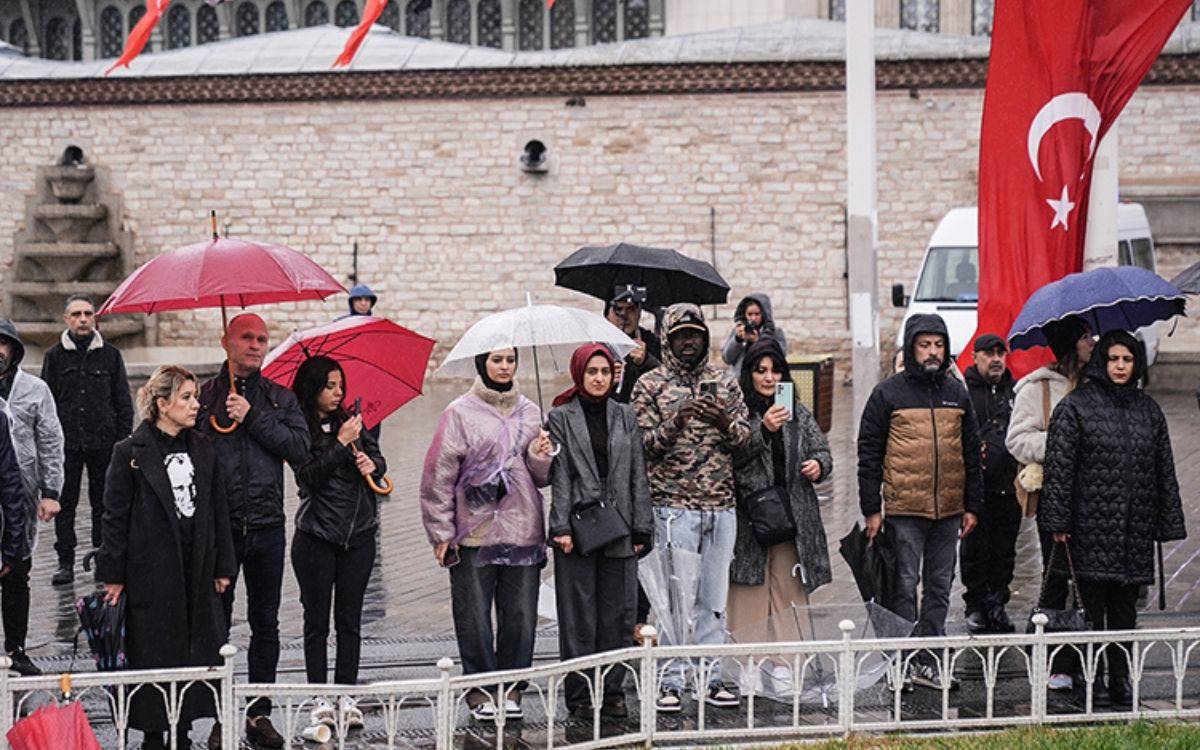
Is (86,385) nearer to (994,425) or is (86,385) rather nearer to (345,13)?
(994,425)

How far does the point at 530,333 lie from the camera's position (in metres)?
8.34

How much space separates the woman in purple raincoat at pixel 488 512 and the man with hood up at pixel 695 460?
22.2 inches

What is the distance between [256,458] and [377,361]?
112cm

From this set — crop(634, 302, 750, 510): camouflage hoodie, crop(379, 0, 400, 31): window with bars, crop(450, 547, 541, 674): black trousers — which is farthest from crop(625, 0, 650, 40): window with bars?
crop(450, 547, 541, 674): black trousers

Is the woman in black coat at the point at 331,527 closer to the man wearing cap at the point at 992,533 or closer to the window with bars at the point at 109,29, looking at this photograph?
the man wearing cap at the point at 992,533

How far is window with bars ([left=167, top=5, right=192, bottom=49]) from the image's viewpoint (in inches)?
1565

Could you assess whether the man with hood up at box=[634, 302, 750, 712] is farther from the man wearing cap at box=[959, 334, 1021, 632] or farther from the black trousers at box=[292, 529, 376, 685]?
the man wearing cap at box=[959, 334, 1021, 632]

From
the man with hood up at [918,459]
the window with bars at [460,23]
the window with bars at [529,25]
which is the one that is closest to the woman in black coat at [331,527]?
the man with hood up at [918,459]

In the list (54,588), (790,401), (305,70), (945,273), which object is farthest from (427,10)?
(790,401)

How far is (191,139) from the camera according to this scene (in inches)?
1121

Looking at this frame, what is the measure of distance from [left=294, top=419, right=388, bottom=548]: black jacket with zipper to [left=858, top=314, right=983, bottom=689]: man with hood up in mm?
2346

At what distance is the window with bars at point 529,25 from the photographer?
38.2 metres

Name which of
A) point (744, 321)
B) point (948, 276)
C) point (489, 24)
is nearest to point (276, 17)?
point (489, 24)

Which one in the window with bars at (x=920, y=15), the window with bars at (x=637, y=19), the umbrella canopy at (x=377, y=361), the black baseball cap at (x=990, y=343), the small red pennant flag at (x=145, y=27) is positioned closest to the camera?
the umbrella canopy at (x=377, y=361)
